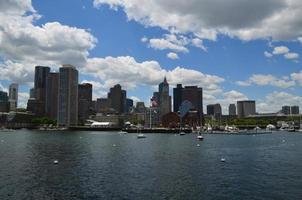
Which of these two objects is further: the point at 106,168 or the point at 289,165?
the point at 289,165

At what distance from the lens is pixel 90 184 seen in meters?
61.1

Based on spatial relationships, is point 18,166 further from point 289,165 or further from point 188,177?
point 289,165

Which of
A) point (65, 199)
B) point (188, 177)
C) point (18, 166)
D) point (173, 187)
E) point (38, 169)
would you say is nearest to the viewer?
point (65, 199)

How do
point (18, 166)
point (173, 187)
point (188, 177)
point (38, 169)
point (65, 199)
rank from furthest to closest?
point (18, 166) < point (38, 169) < point (188, 177) < point (173, 187) < point (65, 199)

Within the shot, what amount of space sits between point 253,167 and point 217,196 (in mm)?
33366

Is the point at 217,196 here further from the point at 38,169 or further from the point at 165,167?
the point at 38,169

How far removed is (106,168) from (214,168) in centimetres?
2288

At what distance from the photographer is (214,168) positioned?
264 feet

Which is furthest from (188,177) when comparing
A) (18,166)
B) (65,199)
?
(18,166)

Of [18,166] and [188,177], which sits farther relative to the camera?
[18,166]

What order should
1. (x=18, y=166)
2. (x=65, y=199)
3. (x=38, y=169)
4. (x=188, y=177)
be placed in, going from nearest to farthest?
1. (x=65, y=199)
2. (x=188, y=177)
3. (x=38, y=169)
4. (x=18, y=166)

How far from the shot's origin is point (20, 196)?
5203 centimetres

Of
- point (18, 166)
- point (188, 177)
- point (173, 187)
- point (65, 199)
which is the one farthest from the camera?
point (18, 166)

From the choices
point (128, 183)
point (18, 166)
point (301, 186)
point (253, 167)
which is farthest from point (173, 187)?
point (18, 166)
